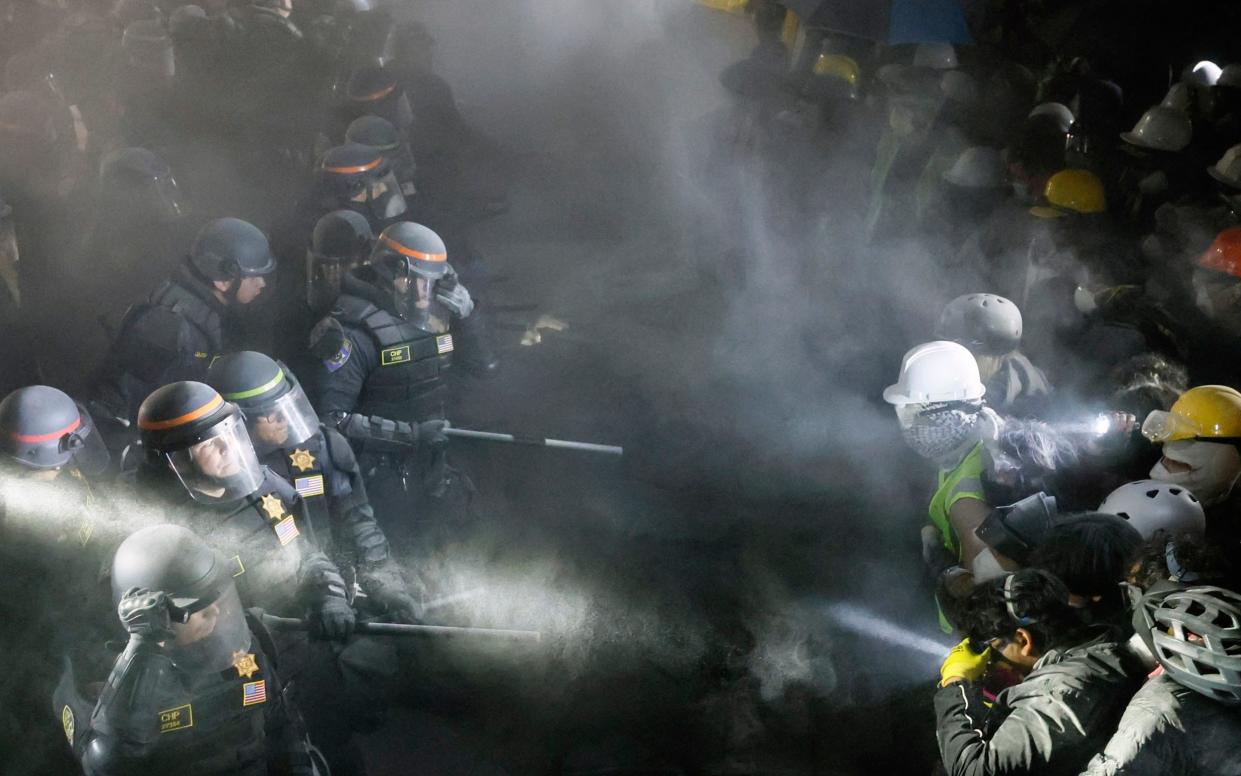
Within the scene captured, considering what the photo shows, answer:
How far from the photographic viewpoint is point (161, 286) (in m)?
6.06

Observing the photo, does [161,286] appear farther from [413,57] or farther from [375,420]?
[413,57]

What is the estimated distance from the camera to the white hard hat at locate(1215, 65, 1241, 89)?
29.0 ft

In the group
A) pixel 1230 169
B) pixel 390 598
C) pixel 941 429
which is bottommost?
pixel 390 598

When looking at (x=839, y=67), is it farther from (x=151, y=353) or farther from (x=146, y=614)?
(x=146, y=614)

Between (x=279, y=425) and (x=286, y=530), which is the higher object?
(x=279, y=425)

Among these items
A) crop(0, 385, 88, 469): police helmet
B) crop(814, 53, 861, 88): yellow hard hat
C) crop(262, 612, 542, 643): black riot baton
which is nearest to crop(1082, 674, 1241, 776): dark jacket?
crop(262, 612, 542, 643): black riot baton

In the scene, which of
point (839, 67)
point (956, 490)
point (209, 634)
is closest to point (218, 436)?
point (209, 634)

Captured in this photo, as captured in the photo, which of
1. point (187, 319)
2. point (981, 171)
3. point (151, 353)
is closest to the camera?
point (151, 353)

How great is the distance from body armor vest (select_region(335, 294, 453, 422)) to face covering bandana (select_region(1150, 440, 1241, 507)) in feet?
14.8

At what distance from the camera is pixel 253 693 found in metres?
3.77

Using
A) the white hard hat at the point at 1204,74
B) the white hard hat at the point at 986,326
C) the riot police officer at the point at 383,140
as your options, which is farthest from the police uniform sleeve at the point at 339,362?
the white hard hat at the point at 1204,74

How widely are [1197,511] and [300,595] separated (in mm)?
4271

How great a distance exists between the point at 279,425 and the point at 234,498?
53cm

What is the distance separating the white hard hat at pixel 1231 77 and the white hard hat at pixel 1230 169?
1978mm
